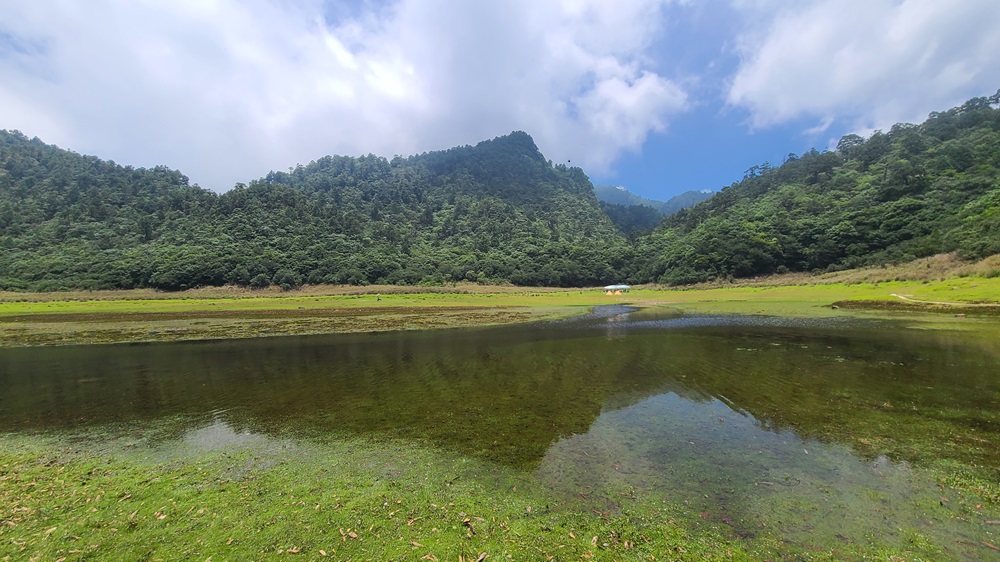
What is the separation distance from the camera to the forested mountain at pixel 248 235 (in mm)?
85500

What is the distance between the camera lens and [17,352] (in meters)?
24.0

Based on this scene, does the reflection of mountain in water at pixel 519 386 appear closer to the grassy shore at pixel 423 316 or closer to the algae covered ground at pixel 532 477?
the algae covered ground at pixel 532 477

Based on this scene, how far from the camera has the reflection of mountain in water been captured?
384 inches

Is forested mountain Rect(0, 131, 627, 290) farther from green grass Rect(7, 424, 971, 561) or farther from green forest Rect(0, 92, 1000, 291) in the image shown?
green grass Rect(7, 424, 971, 561)

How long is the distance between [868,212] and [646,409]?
105 m

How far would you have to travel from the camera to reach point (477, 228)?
15412 cm

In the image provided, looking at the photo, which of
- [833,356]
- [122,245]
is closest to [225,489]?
[833,356]

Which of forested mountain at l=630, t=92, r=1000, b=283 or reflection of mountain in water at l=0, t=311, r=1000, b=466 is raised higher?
forested mountain at l=630, t=92, r=1000, b=283

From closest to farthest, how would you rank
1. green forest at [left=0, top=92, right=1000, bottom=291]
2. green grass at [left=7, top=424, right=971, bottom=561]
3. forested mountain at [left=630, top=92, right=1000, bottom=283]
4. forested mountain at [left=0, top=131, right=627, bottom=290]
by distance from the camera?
1. green grass at [left=7, top=424, right=971, bottom=561]
2. forested mountain at [left=630, top=92, right=1000, bottom=283]
3. green forest at [left=0, top=92, right=1000, bottom=291]
4. forested mountain at [left=0, top=131, right=627, bottom=290]

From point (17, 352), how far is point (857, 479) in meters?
39.6

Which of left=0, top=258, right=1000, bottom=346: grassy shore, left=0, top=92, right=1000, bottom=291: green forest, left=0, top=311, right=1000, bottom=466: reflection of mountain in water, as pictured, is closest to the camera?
left=0, top=311, right=1000, bottom=466: reflection of mountain in water

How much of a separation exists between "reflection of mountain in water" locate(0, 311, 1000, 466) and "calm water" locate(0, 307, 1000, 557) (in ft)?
0.27

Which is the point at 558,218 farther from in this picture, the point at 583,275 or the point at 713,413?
the point at 713,413

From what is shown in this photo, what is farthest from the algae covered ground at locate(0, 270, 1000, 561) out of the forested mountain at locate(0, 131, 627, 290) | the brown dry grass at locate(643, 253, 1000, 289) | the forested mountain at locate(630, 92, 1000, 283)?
the forested mountain at locate(0, 131, 627, 290)
